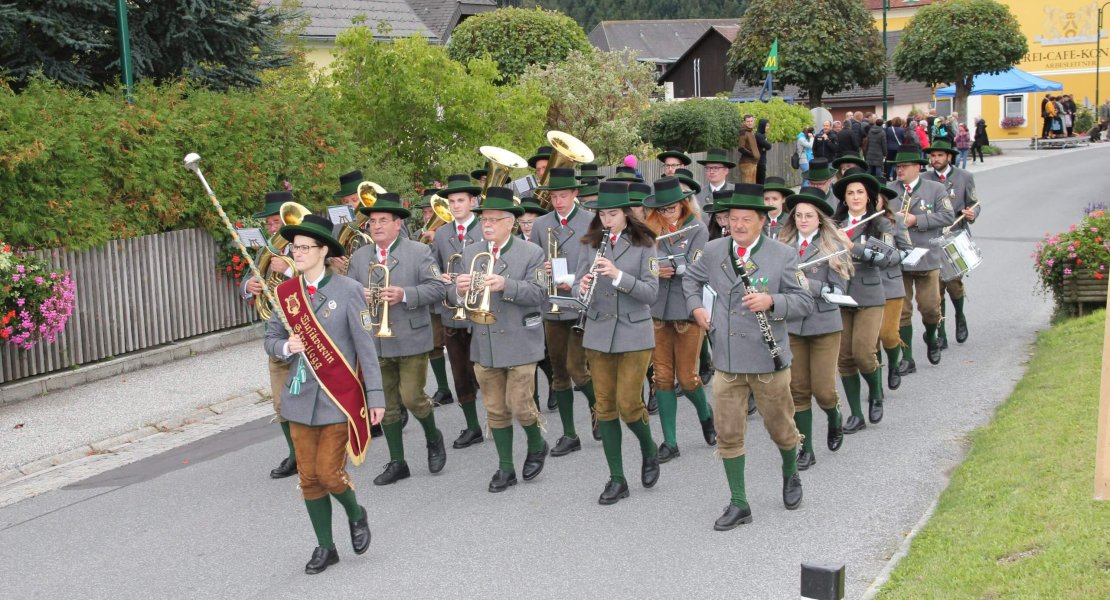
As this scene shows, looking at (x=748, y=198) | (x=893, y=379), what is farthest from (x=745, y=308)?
(x=893, y=379)

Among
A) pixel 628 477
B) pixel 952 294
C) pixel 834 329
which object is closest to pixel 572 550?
pixel 628 477

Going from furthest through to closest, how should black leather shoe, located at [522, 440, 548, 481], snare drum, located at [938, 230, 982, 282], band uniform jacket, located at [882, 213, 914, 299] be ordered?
snare drum, located at [938, 230, 982, 282]
band uniform jacket, located at [882, 213, 914, 299]
black leather shoe, located at [522, 440, 548, 481]

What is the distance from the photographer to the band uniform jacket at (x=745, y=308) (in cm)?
761

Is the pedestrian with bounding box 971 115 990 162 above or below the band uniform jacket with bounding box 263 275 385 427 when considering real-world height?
above

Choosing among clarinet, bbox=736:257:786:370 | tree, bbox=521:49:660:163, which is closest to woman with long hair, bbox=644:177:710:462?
clarinet, bbox=736:257:786:370

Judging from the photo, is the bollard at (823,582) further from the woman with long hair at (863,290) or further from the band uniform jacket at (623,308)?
the woman with long hair at (863,290)

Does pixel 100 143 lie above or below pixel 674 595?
Answer: above

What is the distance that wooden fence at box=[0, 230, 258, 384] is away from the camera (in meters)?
12.5

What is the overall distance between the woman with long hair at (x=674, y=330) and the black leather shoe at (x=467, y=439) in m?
1.60

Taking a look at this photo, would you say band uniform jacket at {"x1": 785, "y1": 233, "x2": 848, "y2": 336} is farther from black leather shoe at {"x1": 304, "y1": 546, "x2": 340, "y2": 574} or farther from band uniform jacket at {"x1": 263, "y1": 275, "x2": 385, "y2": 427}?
black leather shoe at {"x1": 304, "y1": 546, "x2": 340, "y2": 574}

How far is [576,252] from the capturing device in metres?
9.77

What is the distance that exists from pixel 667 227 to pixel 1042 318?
273 inches

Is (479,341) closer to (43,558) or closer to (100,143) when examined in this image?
(43,558)

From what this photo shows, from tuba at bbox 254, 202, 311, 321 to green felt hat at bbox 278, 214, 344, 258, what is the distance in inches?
42.9
